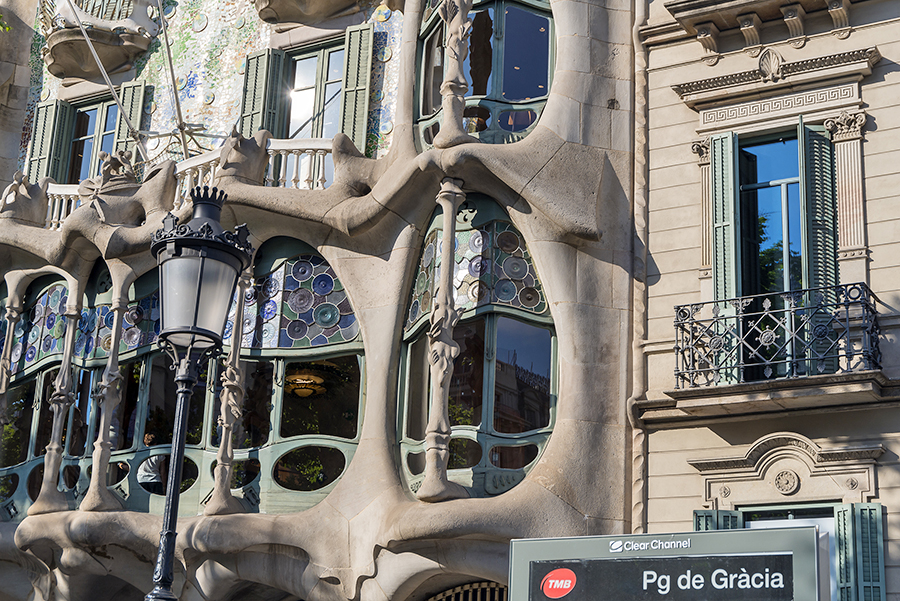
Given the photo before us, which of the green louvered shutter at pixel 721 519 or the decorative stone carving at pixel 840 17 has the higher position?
the decorative stone carving at pixel 840 17

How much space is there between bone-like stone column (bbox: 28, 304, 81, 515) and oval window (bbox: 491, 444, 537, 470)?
5.85 meters

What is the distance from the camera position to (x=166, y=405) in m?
15.5

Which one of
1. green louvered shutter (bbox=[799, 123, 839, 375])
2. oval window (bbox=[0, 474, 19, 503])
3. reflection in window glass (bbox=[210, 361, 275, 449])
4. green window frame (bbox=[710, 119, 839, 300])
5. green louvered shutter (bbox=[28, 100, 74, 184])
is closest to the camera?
green louvered shutter (bbox=[799, 123, 839, 375])

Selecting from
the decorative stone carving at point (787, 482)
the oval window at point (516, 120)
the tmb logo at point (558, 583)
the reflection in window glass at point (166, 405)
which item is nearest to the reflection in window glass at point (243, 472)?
the reflection in window glass at point (166, 405)

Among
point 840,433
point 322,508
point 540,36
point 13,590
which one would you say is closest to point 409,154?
point 540,36

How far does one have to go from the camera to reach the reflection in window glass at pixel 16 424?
1659 centimetres

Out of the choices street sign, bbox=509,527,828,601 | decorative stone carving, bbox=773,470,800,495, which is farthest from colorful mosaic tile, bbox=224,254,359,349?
street sign, bbox=509,527,828,601

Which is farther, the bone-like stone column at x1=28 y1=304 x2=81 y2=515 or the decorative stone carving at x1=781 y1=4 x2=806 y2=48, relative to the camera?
the bone-like stone column at x1=28 y1=304 x2=81 y2=515

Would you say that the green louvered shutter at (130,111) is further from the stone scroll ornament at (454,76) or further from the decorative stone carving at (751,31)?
the decorative stone carving at (751,31)

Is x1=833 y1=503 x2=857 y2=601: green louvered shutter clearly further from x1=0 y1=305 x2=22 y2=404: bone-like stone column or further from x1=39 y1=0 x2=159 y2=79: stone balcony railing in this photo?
x1=39 y1=0 x2=159 y2=79: stone balcony railing

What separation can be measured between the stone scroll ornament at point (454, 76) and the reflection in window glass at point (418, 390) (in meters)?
2.30

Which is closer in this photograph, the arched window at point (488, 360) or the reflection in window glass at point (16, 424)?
the arched window at point (488, 360)

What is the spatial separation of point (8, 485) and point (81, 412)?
1.56 m

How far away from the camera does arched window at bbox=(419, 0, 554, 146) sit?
45.8 feet
